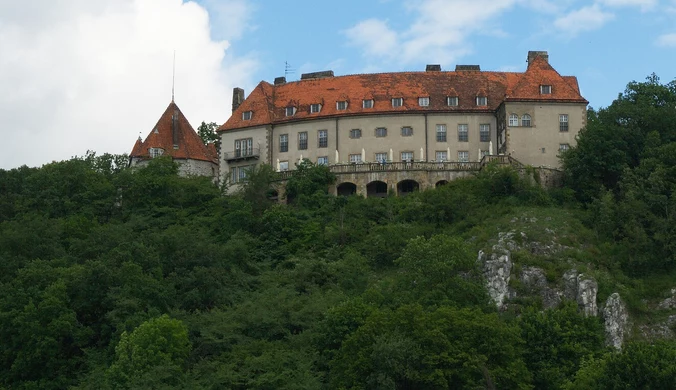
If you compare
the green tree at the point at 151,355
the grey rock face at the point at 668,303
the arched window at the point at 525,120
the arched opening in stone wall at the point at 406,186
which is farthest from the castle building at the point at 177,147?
the grey rock face at the point at 668,303

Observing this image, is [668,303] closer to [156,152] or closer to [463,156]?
[463,156]

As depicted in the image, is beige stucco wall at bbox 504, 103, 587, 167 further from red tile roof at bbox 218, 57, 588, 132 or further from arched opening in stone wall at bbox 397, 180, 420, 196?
arched opening in stone wall at bbox 397, 180, 420, 196

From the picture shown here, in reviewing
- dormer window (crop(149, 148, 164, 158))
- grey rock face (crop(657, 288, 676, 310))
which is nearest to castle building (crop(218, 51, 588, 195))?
dormer window (crop(149, 148, 164, 158))

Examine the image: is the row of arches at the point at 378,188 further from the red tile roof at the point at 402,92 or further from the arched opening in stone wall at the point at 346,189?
the red tile roof at the point at 402,92

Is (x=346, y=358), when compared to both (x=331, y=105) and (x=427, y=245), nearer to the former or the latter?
(x=427, y=245)

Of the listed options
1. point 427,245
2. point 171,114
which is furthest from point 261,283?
point 171,114

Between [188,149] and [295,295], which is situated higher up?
[188,149]

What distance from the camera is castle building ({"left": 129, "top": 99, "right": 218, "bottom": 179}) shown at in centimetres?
9644

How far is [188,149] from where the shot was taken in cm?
9738

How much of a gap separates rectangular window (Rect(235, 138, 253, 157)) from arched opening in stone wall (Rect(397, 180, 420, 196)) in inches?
510

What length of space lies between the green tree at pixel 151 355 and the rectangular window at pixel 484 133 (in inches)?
1323

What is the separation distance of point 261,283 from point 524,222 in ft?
54.8

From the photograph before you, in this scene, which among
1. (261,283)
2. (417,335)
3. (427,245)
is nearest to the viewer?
(417,335)

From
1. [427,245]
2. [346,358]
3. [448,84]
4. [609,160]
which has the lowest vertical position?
[346,358]
